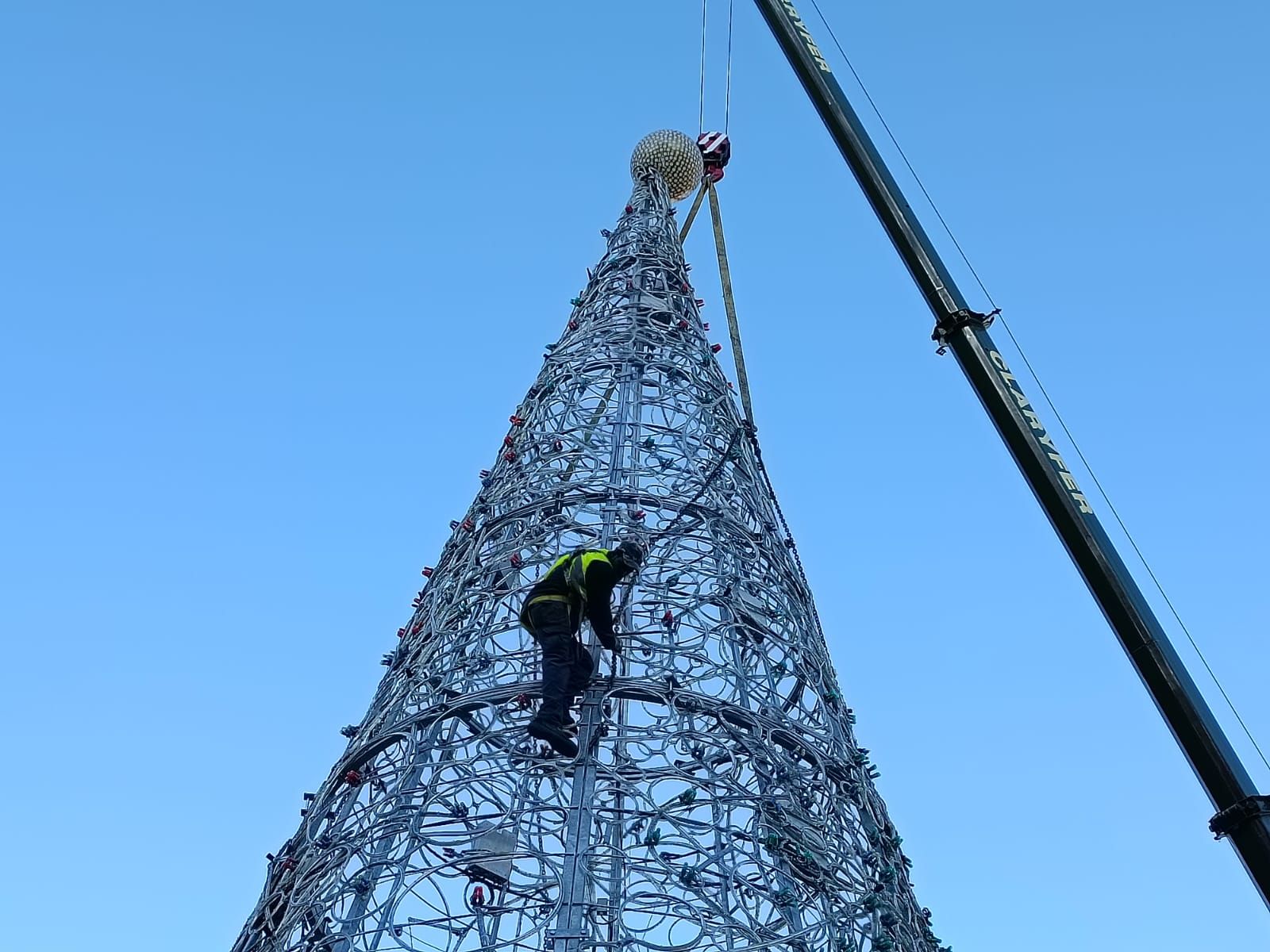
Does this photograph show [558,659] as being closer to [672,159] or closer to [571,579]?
[571,579]

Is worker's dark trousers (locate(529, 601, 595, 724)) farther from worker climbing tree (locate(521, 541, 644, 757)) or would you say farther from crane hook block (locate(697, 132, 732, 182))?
Result: crane hook block (locate(697, 132, 732, 182))

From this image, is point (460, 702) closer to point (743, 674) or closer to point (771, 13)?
point (743, 674)

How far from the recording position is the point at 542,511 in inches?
455

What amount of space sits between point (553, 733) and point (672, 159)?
1210cm

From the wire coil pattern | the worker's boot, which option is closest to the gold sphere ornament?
the wire coil pattern

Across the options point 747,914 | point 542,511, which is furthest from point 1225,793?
point 542,511

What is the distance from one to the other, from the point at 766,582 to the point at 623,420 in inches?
88.8

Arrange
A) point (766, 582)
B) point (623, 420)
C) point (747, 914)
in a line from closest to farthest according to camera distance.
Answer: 1. point (747, 914)
2. point (766, 582)
3. point (623, 420)

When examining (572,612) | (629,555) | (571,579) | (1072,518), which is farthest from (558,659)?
(1072,518)

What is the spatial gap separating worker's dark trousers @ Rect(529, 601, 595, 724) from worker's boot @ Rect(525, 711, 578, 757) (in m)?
0.02

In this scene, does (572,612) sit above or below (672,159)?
below

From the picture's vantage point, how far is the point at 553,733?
28.9 ft

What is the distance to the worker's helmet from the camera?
949 cm

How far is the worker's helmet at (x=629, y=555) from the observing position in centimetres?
949
